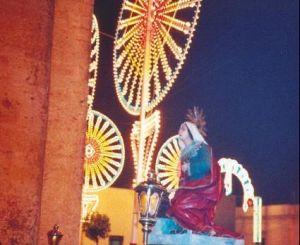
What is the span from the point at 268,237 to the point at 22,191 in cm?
2320

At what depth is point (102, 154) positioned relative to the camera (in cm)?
2041

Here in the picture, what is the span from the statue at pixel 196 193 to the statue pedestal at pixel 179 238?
92 millimetres

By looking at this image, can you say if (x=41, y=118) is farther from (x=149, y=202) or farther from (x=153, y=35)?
(x=153, y=35)

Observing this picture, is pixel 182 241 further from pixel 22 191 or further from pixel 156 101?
pixel 156 101

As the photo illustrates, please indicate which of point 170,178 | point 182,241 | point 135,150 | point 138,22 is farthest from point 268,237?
point 182,241

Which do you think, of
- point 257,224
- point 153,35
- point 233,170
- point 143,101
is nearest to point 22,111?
point 143,101

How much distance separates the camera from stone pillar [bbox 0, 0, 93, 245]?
10.3m

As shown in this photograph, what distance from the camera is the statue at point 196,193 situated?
12.2m

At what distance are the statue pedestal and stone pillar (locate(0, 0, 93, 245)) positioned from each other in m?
2.36

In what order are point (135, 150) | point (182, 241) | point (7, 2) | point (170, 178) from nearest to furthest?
point (7, 2) → point (182, 241) → point (135, 150) → point (170, 178)

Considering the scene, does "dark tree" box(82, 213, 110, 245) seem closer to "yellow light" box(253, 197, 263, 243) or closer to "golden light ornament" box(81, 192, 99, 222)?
"golden light ornament" box(81, 192, 99, 222)

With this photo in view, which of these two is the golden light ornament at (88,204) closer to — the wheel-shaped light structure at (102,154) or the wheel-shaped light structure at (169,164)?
the wheel-shaped light structure at (102,154)

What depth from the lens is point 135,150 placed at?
70.0 feet

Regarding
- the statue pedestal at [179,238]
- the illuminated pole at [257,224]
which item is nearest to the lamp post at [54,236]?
the statue pedestal at [179,238]
